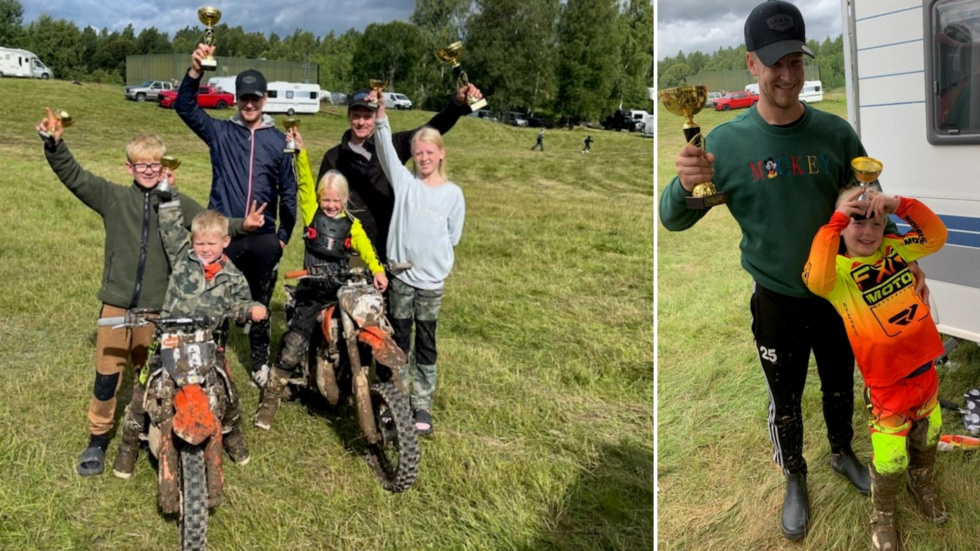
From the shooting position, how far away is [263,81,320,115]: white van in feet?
112

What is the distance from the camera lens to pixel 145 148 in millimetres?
3531

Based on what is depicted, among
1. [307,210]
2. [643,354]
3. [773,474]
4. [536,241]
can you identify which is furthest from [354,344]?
[536,241]

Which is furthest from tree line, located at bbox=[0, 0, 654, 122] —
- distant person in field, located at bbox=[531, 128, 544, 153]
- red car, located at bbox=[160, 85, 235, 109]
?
red car, located at bbox=[160, 85, 235, 109]

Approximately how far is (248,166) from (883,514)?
340cm

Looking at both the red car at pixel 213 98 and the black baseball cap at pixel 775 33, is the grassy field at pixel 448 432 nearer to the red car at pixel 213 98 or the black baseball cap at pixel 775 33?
the black baseball cap at pixel 775 33

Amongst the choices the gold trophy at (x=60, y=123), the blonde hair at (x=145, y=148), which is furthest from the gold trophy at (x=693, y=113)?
the gold trophy at (x=60, y=123)

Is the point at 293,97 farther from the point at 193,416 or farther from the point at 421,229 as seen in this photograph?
the point at 193,416

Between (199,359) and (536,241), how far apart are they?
708cm

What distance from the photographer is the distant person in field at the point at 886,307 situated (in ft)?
9.01

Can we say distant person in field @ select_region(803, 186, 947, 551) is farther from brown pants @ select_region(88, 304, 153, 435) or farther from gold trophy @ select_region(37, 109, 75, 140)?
gold trophy @ select_region(37, 109, 75, 140)

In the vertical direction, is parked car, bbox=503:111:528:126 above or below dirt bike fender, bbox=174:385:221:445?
above

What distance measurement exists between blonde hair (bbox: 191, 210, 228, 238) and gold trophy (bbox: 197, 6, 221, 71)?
0.74 metres

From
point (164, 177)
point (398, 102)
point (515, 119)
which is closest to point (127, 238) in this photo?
point (164, 177)

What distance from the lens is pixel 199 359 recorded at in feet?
10.5
